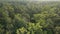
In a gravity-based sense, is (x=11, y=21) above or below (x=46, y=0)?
below

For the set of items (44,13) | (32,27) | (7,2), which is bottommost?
(32,27)

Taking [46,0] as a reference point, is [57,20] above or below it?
below

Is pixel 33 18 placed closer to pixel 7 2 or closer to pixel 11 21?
pixel 11 21

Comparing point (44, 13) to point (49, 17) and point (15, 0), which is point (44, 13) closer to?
point (49, 17)

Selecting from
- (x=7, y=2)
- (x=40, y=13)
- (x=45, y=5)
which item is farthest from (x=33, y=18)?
(x=7, y=2)

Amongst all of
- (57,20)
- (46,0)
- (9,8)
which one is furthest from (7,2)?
(57,20)

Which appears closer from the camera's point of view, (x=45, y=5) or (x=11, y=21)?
(x=11, y=21)
